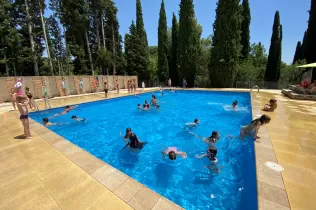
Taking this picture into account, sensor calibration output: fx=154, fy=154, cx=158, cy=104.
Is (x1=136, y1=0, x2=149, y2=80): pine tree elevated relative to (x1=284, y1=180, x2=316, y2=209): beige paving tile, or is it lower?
elevated

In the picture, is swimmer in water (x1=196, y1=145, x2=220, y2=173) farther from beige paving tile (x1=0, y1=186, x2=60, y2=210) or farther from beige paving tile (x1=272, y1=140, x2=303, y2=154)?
beige paving tile (x1=0, y1=186, x2=60, y2=210)

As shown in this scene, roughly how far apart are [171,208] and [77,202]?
5.00 feet

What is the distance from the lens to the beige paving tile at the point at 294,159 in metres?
3.35

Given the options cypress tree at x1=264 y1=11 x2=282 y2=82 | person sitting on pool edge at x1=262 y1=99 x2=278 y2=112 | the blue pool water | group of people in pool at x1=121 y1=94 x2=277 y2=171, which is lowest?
the blue pool water

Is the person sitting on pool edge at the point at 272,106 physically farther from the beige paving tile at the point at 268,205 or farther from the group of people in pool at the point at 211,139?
the beige paving tile at the point at 268,205

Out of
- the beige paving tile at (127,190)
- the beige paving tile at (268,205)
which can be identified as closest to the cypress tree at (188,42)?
the beige paving tile at (127,190)

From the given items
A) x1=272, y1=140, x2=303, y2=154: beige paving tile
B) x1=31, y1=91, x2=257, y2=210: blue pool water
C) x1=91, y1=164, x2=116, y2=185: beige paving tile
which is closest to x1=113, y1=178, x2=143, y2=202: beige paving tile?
x1=91, y1=164, x2=116, y2=185: beige paving tile

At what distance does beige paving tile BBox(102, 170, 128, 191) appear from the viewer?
2855 millimetres

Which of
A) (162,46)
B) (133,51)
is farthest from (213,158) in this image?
(162,46)

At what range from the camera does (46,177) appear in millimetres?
3154

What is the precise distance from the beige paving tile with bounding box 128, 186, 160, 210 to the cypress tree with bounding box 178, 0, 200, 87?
23.6 metres

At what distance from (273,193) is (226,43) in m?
21.7

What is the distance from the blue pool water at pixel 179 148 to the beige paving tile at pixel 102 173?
1229 mm

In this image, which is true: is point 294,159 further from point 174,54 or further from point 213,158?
point 174,54
